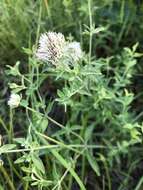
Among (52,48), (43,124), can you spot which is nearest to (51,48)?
(52,48)

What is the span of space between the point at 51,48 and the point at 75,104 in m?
0.23

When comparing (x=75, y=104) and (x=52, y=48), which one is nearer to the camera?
(x=52, y=48)

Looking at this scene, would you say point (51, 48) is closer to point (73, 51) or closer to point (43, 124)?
point (73, 51)

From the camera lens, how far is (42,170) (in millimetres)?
1146

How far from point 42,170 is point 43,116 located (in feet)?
0.48

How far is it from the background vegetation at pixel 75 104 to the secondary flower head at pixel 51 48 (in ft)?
0.10

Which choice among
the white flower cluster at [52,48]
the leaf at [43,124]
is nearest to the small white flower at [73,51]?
the white flower cluster at [52,48]

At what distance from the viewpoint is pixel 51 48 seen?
1.15m

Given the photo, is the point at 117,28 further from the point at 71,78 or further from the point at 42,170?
the point at 42,170

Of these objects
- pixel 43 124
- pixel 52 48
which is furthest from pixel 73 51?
pixel 43 124

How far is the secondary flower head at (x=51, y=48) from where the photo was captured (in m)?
1.15

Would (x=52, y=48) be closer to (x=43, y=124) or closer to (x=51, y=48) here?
(x=51, y=48)

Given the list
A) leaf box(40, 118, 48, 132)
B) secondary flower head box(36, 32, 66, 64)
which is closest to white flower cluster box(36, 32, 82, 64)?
secondary flower head box(36, 32, 66, 64)

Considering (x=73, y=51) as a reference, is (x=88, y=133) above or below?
below
